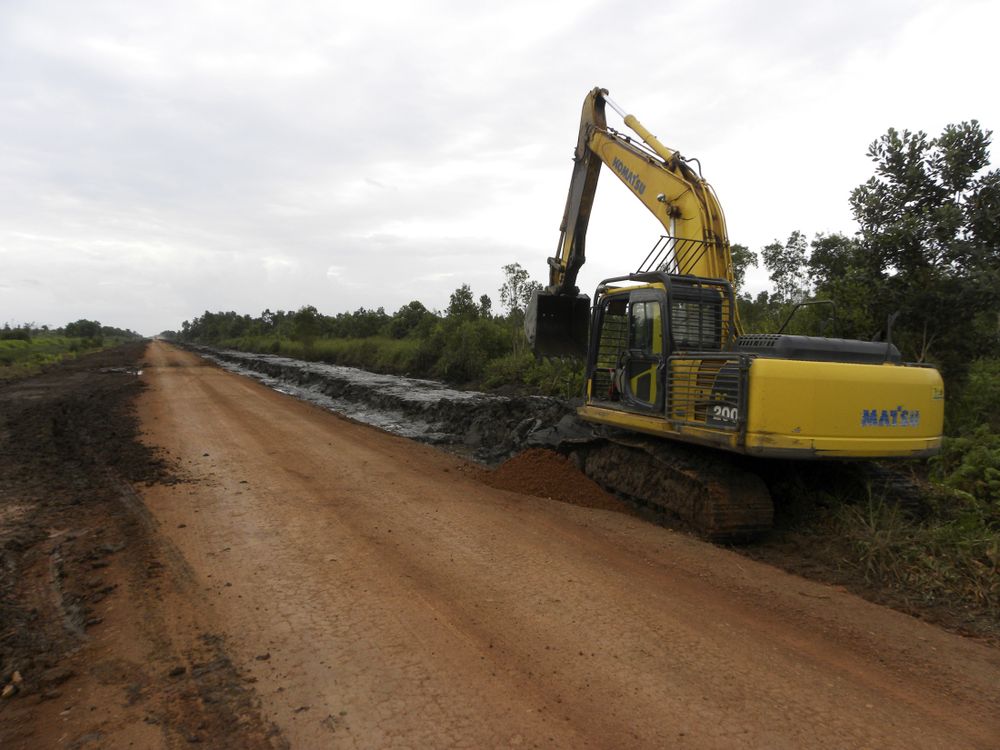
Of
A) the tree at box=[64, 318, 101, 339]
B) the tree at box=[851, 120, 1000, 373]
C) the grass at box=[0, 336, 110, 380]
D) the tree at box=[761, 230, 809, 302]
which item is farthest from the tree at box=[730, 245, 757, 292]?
the tree at box=[64, 318, 101, 339]

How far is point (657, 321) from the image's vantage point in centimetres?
709

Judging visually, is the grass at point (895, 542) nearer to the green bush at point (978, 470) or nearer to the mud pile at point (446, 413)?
the green bush at point (978, 470)

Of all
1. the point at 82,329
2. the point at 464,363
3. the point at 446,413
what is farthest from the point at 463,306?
the point at 82,329

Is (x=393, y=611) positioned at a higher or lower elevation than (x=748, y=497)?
lower

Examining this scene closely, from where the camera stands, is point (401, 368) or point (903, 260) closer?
point (903, 260)

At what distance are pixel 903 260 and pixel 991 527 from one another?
490 centimetres

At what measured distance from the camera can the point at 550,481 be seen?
8250 millimetres

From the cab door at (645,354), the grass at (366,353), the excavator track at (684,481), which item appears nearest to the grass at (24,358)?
the grass at (366,353)

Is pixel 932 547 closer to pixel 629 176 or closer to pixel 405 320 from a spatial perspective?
pixel 629 176

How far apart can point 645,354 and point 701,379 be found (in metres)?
1.11

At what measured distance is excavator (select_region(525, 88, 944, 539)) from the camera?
548 centimetres

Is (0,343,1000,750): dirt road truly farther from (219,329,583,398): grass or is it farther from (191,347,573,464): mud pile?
(219,329,583,398): grass

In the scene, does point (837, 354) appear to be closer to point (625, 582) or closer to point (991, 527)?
point (991, 527)

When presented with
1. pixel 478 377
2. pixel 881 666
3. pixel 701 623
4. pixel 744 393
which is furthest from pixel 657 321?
pixel 478 377
